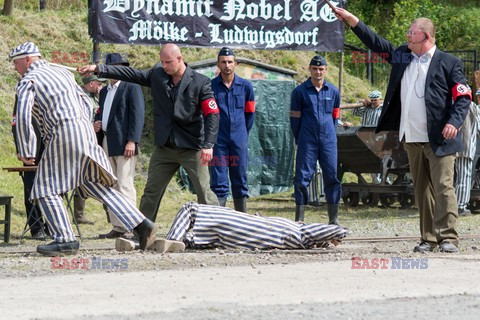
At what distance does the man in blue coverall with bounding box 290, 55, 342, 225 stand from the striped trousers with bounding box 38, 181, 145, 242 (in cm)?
374

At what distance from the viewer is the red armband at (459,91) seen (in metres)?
10.4

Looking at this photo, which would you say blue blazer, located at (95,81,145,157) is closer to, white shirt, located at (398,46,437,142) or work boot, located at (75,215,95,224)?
work boot, located at (75,215,95,224)

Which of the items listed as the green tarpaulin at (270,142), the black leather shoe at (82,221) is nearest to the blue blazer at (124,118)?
the black leather shoe at (82,221)

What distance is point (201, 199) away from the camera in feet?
37.1

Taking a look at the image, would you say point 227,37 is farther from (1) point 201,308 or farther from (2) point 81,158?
(1) point 201,308

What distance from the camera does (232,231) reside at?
10453 mm

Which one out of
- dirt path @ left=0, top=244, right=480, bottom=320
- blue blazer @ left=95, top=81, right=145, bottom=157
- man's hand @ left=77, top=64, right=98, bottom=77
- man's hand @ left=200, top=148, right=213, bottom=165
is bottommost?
dirt path @ left=0, top=244, right=480, bottom=320

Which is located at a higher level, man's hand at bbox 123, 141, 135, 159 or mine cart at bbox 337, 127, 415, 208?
man's hand at bbox 123, 141, 135, 159

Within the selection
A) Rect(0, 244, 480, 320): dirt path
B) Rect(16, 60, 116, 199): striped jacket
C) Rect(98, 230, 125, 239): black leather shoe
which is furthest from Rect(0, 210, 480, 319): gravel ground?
Rect(98, 230, 125, 239): black leather shoe

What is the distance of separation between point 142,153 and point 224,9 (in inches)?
147

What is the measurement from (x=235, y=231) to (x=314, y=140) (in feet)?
11.1

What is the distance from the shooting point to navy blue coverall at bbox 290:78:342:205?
1352 cm

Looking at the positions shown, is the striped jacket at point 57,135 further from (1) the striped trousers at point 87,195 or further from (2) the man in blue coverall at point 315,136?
(2) the man in blue coverall at point 315,136

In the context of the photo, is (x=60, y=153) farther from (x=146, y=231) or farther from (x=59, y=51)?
(x=59, y=51)
